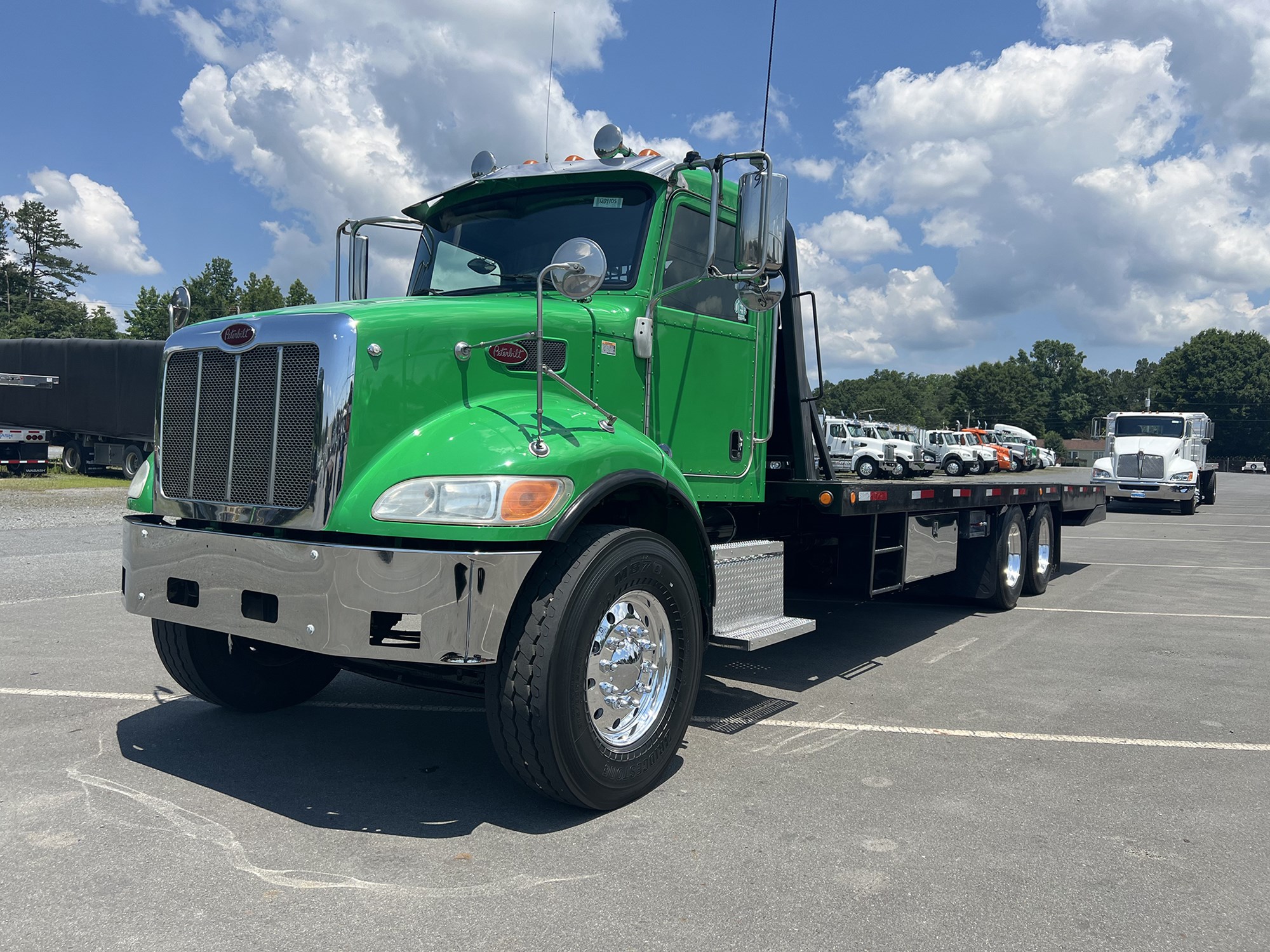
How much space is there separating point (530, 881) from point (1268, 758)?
3.63m

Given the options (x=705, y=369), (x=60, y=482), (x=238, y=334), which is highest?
(x=705, y=369)

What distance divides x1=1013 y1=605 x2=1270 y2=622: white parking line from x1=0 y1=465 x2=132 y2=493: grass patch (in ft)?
60.4

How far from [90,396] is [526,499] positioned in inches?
983

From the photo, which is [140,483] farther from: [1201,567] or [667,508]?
[1201,567]

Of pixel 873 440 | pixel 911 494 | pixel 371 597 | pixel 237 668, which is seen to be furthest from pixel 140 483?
pixel 873 440

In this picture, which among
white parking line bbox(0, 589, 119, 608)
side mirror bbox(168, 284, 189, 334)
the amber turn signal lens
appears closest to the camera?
the amber turn signal lens

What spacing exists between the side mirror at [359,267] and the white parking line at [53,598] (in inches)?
178

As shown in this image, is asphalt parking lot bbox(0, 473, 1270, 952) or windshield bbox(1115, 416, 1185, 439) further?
windshield bbox(1115, 416, 1185, 439)

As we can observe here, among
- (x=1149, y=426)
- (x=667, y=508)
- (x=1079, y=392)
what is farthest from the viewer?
(x=1079, y=392)

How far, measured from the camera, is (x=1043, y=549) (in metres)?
9.83

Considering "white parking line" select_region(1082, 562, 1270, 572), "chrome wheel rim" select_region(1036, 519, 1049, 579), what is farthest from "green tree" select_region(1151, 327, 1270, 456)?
"chrome wheel rim" select_region(1036, 519, 1049, 579)

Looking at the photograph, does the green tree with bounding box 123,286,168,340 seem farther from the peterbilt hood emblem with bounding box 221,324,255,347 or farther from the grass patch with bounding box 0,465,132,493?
the peterbilt hood emblem with bounding box 221,324,255,347

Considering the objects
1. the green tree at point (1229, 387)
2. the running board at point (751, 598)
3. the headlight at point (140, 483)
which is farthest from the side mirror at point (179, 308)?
the green tree at point (1229, 387)

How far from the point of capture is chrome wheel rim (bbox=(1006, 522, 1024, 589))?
8633mm
